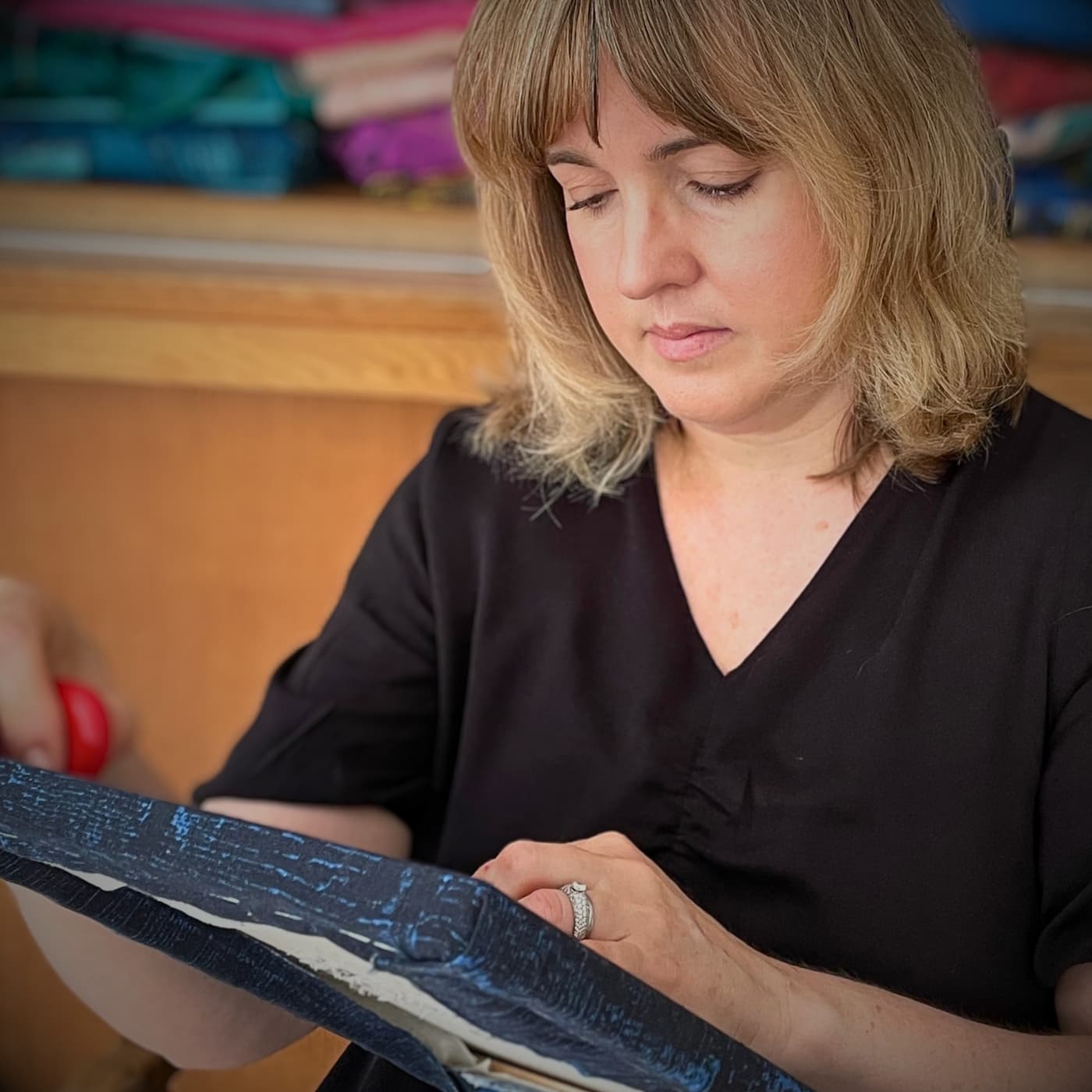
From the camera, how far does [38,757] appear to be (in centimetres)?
101

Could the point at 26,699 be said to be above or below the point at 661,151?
below

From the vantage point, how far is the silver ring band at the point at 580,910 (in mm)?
800

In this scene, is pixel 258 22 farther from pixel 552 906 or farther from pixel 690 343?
pixel 552 906

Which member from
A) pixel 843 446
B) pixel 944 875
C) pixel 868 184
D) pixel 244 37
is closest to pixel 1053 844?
pixel 944 875

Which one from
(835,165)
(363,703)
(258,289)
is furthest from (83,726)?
(258,289)

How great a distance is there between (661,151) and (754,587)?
0.32 metres

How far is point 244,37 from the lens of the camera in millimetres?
1768

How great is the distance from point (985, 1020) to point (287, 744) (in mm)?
542

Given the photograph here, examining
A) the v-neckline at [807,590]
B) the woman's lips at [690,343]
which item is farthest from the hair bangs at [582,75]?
the v-neckline at [807,590]

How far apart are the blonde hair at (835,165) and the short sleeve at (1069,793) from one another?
0.14 meters

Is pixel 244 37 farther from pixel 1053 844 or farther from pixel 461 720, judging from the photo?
pixel 1053 844

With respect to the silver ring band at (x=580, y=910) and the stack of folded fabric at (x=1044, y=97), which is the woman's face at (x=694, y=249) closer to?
the silver ring band at (x=580, y=910)

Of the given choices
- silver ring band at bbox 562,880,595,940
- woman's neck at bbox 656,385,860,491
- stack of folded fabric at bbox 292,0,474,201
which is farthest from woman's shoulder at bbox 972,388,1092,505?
stack of folded fabric at bbox 292,0,474,201

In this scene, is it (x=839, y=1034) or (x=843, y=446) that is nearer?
(x=839, y=1034)
